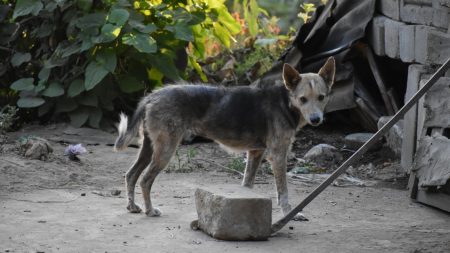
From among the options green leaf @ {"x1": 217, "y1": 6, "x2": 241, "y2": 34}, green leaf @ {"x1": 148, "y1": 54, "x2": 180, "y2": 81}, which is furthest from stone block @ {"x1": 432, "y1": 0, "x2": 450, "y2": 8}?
green leaf @ {"x1": 148, "y1": 54, "x2": 180, "y2": 81}

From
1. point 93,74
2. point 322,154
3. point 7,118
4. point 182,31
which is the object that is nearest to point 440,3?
point 322,154

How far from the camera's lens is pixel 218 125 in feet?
23.2

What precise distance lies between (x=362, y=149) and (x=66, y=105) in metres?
5.48

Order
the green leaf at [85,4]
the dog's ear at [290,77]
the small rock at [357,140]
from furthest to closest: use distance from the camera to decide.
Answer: the green leaf at [85,4]
the small rock at [357,140]
the dog's ear at [290,77]

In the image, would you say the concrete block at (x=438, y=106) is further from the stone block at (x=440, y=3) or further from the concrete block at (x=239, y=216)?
the concrete block at (x=239, y=216)

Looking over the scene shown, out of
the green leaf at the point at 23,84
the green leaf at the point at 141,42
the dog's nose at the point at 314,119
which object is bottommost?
the green leaf at the point at 23,84

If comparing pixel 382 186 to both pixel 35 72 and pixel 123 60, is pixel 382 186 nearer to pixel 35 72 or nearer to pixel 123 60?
pixel 123 60

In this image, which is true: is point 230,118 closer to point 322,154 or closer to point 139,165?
point 139,165

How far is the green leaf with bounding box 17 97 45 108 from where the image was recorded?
1022cm

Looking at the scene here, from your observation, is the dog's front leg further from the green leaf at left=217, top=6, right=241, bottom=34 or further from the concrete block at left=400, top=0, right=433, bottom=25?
the green leaf at left=217, top=6, right=241, bottom=34

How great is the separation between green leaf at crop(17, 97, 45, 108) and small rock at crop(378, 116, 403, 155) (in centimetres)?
437

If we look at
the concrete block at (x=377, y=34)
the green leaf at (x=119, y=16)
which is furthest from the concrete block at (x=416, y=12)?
the green leaf at (x=119, y=16)

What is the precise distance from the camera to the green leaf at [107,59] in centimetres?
983

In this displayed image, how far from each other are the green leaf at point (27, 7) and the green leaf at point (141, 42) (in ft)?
4.28
